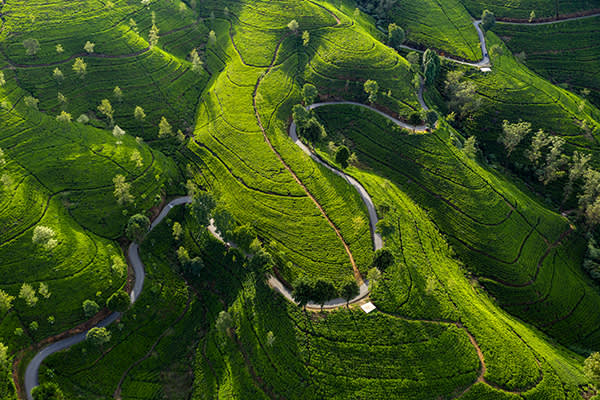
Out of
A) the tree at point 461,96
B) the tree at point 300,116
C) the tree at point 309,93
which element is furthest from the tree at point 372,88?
the tree at point 461,96

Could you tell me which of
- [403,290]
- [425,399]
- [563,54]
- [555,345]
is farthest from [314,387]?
[563,54]

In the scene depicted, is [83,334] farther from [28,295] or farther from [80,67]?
[80,67]

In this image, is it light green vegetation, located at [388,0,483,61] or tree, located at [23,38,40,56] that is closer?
tree, located at [23,38,40,56]

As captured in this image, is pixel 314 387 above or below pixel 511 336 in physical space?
below

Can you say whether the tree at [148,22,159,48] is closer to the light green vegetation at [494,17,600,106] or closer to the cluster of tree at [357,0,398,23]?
the cluster of tree at [357,0,398,23]

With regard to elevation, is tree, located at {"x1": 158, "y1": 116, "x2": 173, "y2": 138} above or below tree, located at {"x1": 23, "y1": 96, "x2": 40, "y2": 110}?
above

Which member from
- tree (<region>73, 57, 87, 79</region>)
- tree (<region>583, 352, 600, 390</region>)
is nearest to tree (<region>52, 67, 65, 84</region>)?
tree (<region>73, 57, 87, 79</region>)

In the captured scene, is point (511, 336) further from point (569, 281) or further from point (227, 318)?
point (227, 318)

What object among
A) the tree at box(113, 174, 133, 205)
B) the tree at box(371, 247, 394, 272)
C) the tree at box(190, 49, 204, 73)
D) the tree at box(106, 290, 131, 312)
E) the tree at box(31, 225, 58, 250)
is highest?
the tree at box(190, 49, 204, 73)
